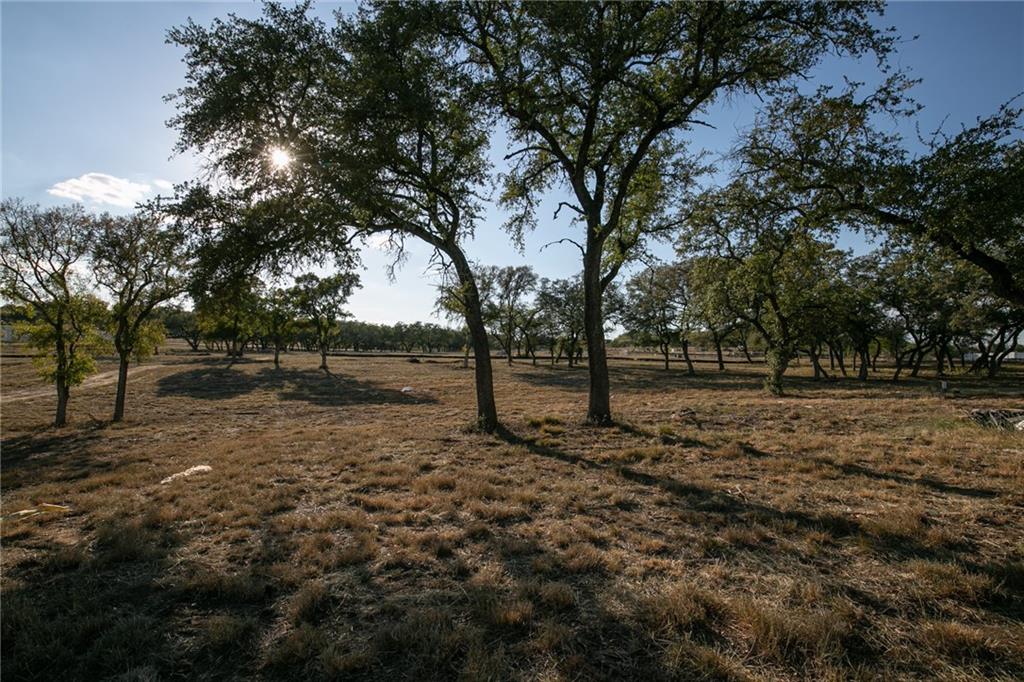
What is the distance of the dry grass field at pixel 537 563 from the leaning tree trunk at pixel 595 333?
Result: 9.58ft

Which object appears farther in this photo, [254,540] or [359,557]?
[254,540]

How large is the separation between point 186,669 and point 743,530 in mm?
6373

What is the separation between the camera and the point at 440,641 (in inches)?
138

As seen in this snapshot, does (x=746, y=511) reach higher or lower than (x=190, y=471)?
higher

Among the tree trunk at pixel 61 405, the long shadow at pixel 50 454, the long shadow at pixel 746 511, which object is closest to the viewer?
the long shadow at pixel 746 511

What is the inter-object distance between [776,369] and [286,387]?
3829 cm

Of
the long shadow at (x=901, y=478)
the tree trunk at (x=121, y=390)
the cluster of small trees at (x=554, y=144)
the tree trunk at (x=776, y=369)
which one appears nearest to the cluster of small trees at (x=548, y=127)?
the cluster of small trees at (x=554, y=144)

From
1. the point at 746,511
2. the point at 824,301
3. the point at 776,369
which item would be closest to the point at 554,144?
the point at 746,511

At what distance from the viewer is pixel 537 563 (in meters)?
4.88

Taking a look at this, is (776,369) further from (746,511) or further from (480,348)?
(746,511)

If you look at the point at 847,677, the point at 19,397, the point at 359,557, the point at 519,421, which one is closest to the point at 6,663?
the point at 359,557

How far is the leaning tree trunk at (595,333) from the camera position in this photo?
45.9 feet

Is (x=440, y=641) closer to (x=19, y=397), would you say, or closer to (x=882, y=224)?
(x=882, y=224)

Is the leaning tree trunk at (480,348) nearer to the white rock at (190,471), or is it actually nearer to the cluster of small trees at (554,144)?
the cluster of small trees at (554,144)
